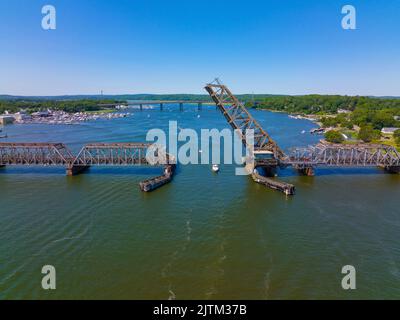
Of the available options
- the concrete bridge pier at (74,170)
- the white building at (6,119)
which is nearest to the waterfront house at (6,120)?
the white building at (6,119)

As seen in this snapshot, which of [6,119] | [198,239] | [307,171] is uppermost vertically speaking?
[6,119]

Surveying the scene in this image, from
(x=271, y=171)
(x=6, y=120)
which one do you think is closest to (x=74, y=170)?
(x=271, y=171)

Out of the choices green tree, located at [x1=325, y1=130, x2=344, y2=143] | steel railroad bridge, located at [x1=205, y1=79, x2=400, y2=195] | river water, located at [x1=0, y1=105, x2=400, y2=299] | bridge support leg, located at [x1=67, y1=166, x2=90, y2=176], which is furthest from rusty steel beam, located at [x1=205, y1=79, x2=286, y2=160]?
green tree, located at [x1=325, y1=130, x2=344, y2=143]

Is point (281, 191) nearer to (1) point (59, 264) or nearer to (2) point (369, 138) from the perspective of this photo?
(1) point (59, 264)

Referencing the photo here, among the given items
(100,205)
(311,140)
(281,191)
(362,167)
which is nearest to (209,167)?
(281,191)

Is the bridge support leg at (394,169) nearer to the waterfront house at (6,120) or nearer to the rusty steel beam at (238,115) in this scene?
the rusty steel beam at (238,115)

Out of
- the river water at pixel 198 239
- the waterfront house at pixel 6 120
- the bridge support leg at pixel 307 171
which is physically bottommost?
the river water at pixel 198 239

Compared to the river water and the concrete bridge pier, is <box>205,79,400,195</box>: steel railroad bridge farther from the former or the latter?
the concrete bridge pier

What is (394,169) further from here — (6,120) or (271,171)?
(6,120)
